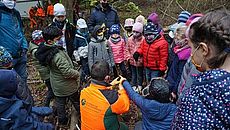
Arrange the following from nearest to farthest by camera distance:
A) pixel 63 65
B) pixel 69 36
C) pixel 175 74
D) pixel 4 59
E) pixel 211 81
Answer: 1. pixel 211 81
2. pixel 4 59
3. pixel 175 74
4. pixel 63 65
5. pixel 69 36

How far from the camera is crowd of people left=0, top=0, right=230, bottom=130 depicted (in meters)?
1.47

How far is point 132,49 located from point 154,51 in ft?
2.30

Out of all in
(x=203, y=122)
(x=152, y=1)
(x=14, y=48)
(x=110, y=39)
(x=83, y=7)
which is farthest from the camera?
(x=152, y=1)

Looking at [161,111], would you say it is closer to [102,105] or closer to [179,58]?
[102,105]

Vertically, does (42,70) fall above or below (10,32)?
below

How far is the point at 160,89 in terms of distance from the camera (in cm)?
301

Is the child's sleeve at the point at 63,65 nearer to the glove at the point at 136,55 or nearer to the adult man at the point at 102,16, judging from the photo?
the glove at the point at 136,55

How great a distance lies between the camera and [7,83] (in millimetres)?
2660

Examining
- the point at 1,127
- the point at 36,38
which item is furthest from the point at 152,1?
the point at 1,127

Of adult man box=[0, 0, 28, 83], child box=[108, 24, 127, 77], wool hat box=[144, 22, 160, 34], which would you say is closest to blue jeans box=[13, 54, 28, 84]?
adult man box=[0, 0, 28, 83]

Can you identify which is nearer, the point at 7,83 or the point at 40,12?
the point at 7,83

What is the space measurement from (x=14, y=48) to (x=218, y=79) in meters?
3.77

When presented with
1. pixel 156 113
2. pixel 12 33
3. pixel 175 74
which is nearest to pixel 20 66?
pixel 12 33

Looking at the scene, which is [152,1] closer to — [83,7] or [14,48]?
[83,7]
